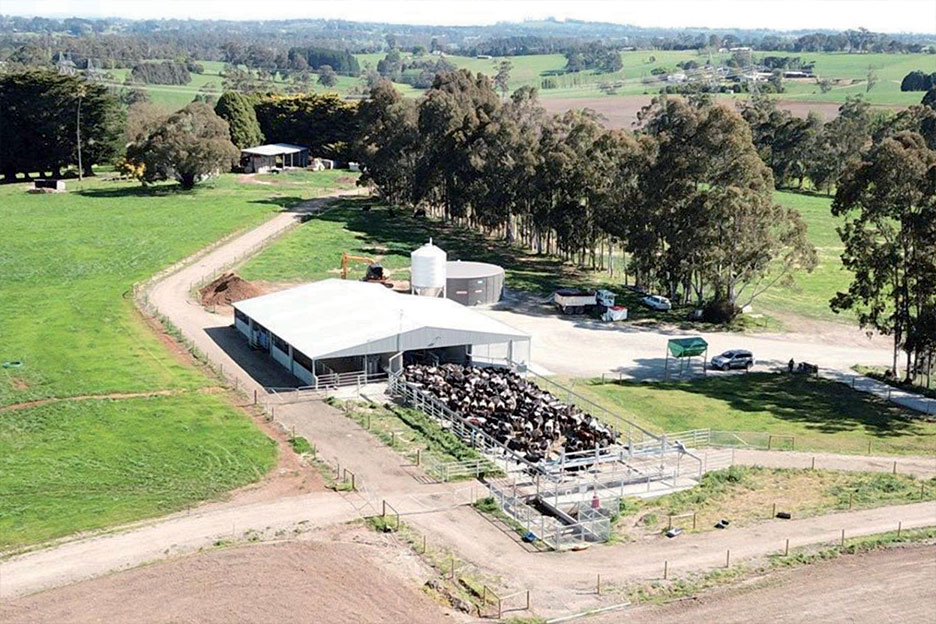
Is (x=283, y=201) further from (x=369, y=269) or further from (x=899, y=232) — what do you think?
(x=899, y=232)

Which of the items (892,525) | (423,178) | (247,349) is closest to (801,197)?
(423,178)

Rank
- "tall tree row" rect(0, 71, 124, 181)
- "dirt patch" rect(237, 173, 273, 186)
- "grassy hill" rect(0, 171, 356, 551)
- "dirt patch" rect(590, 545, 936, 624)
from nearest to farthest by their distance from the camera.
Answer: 1. "dirt patch" rect(590, 545, 936, 624)
2. "grassy hill" rect(0, 171, 356, 551)
3. "tall tree row" rect(0, 71, 124, 181)
4. "dirt patch" rect(237, 173, 273, 186)

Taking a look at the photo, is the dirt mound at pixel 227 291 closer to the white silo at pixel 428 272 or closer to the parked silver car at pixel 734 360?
the white silo at pixel 428 272

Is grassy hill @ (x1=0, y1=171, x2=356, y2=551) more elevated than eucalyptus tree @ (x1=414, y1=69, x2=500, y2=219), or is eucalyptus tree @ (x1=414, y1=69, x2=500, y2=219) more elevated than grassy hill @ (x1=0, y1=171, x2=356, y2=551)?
eucalyptus tree @ (x1=414, y1=69, x2=500, y2=219)

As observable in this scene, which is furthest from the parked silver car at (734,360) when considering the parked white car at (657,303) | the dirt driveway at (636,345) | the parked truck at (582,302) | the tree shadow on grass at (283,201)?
Result: the tree shadow on grass at (283,201)

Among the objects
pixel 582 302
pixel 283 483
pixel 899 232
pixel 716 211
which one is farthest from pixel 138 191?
pixel 283 483

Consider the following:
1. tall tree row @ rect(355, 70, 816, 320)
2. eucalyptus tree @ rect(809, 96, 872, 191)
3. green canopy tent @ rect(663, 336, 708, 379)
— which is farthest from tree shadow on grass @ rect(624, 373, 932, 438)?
eucalyptus tree @ rect(809, 96, 872, 191)

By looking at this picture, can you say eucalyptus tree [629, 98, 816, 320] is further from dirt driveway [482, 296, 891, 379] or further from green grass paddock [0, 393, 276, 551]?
green grass paddock [0, 393, 276, 551]
